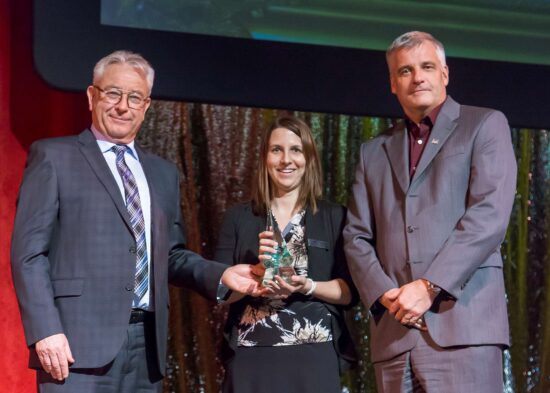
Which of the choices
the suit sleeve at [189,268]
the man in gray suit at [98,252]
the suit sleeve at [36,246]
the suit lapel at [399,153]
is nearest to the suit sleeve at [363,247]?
the suit lapel at [399,153]

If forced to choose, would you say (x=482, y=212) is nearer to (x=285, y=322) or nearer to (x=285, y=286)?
(x=285, y=286)

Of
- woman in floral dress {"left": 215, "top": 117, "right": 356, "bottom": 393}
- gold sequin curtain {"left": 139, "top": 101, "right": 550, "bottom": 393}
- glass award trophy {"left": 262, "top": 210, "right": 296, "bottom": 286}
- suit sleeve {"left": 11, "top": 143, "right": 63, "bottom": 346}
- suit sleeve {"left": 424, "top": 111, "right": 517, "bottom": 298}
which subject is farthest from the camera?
gold sequin curtain {"left": 139, "top": 101, "right": 550, "bottom": 393}

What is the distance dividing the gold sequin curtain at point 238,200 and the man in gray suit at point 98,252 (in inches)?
50.8

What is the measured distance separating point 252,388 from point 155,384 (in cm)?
41

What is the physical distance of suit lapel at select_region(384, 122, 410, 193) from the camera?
259 cm

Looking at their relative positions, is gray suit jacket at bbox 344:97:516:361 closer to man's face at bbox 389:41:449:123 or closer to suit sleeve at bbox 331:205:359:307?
man's face at bbox 389:41:449:123

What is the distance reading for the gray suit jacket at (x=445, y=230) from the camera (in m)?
2.41

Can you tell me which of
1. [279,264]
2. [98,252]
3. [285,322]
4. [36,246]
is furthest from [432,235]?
[36,246]

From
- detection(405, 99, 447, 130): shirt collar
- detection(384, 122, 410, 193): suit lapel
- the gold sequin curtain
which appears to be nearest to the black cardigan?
detection(384, 122, 410, 193): suit lapel

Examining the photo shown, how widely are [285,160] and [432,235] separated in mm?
623

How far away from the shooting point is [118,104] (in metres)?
2.52

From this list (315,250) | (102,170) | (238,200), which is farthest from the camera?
(238,200)

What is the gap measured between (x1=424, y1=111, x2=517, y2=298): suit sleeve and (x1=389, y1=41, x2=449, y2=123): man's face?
0.17 meters

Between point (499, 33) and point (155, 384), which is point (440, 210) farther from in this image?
point (499, 33)
